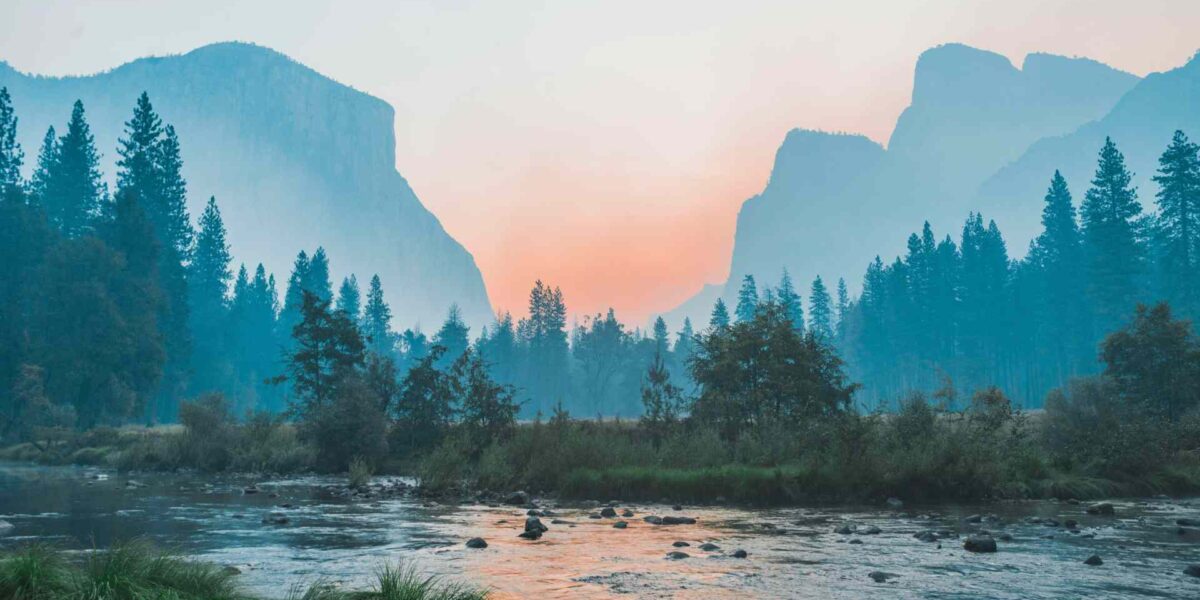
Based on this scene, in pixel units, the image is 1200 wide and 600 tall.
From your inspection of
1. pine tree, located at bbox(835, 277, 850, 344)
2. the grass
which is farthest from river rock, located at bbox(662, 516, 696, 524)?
pine tree, located at bbox(835, 277, 850, 344)

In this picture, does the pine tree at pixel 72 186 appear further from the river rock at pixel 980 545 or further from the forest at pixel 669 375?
the river rock at pixel 980 545

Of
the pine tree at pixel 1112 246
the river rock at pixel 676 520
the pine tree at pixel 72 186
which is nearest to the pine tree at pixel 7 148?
the pine tree at pixel 72 186

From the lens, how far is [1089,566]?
1255 cm

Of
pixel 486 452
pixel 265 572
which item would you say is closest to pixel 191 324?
pixel 486 452

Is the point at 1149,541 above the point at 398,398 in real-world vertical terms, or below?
below

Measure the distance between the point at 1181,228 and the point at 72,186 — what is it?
3787 inches

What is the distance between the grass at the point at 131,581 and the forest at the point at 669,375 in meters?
16.7

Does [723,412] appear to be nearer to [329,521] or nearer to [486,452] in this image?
[486,452]

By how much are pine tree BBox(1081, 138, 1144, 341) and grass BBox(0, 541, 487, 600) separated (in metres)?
71.6

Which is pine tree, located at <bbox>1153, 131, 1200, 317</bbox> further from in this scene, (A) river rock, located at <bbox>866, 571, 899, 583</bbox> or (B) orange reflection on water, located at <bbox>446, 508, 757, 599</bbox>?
(A) river rock, located at <bbox>866, 571, 899, 583</bbox>

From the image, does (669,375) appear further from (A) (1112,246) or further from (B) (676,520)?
(A) (1112,246)

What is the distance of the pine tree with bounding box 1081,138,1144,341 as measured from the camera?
65.2m

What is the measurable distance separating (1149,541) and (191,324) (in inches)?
3559

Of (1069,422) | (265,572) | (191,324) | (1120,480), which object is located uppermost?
(191,324)
